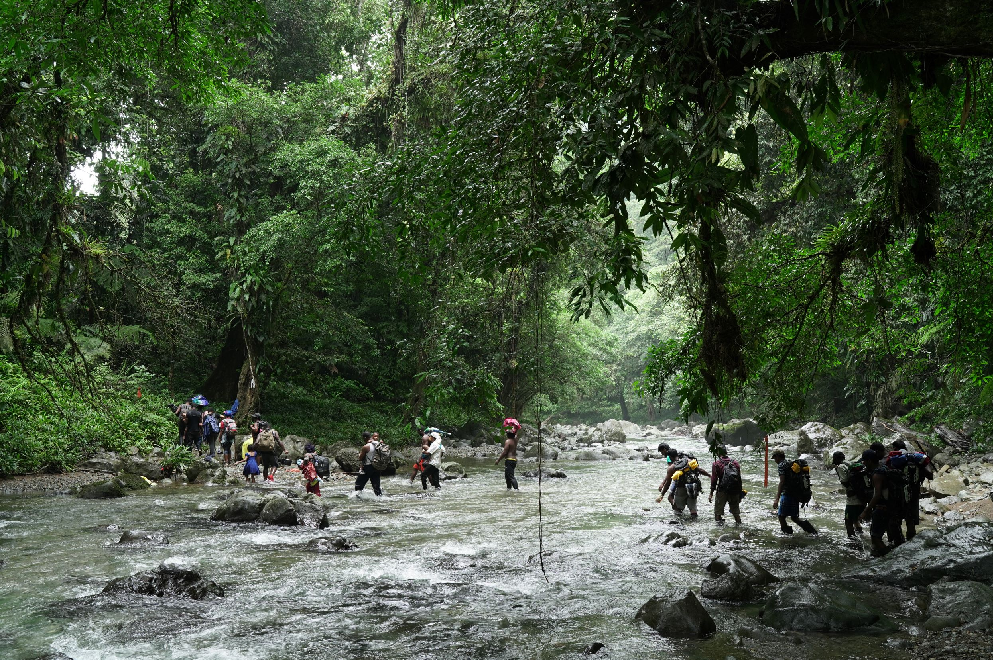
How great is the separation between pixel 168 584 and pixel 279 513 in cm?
456

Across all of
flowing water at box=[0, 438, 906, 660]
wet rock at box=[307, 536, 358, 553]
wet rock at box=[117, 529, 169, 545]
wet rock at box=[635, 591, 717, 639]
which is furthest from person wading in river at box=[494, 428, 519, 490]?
wet rock at box=[635, 591, 717, 639]

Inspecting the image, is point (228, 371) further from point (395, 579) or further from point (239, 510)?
point (395, 579)

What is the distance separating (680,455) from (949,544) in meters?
5.27

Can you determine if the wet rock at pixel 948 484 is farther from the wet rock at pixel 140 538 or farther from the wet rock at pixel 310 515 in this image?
the wet rock at pixel 140 538

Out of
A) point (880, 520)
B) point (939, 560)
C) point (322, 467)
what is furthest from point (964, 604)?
point (322, 467)

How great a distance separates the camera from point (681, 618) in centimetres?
636

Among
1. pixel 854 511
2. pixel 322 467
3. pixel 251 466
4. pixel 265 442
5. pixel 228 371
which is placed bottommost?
pixel 854 511

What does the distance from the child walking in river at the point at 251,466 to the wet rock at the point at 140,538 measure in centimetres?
701

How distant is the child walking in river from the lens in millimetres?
17172

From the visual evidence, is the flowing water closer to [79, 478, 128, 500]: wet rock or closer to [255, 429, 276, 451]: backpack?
[79, 478, 128, 500]: wet rock

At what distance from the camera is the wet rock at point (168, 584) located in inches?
288

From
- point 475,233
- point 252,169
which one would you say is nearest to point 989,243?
point 475,233

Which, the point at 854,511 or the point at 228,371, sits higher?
Result: the point at 228,371

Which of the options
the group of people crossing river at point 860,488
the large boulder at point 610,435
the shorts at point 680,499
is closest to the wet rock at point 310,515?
the group of people crossing river at point 860,488
